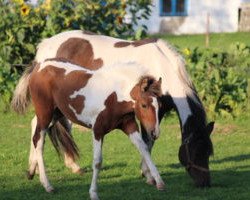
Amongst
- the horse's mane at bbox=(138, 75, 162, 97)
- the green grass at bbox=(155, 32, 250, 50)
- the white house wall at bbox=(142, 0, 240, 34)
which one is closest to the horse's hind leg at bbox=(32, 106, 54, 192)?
the horse's mane at bbox=(138, 75, 162, 97)

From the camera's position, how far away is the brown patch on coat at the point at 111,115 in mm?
7781

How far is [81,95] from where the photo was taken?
8.11m

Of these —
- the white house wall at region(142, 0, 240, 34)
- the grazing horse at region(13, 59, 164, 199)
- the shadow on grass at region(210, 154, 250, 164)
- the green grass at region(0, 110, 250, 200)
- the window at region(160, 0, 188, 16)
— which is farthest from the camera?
the window at region(160, 0, 188, 16)

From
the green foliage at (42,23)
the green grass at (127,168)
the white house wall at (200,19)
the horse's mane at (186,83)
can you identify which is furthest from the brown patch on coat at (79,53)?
the white house wall at (200,19)

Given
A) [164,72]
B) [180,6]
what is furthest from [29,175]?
[180,6]

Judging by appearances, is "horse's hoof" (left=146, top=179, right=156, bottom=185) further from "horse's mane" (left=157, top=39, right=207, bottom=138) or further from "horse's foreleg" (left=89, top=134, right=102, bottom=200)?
"horse's foreleg" (left=89, top=134, right=102, bottom=200)

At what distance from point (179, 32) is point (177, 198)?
86.7 feet

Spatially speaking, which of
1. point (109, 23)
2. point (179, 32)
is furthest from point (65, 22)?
point (179, 32)

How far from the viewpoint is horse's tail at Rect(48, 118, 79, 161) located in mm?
9602

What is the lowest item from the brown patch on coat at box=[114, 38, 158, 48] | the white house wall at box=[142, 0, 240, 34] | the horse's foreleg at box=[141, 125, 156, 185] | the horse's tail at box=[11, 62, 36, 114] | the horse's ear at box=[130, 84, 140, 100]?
the white house wall at box=[142, 0, 240, 34]

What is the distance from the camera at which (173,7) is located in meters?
34.7

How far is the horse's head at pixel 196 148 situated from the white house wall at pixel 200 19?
2542 cm

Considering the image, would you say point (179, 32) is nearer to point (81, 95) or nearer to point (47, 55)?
point (47, 55)

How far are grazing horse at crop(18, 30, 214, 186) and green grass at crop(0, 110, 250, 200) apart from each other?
30cm
